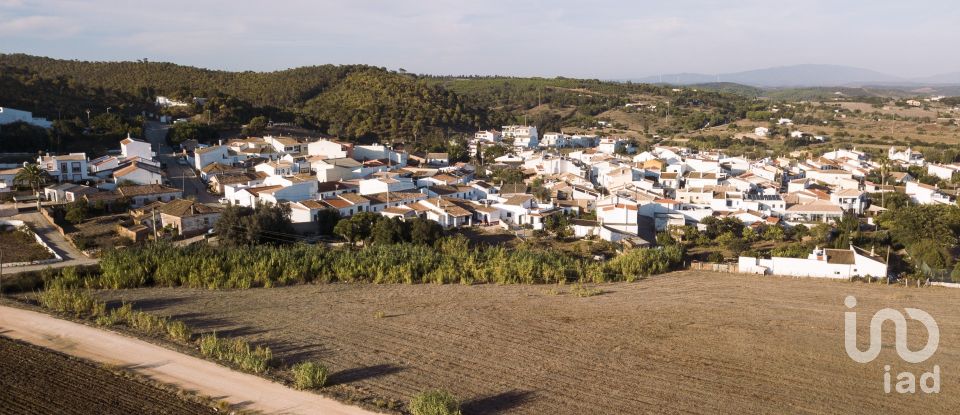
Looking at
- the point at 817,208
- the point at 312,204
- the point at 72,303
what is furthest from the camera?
the point at 817,208

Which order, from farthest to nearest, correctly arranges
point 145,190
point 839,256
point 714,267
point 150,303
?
point 145,190 → point 714,267 → point 839,256 → point 150,303

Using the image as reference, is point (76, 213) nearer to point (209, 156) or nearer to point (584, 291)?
point (209, 156)

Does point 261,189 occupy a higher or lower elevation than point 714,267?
higher

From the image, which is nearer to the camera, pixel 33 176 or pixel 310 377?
pixel 310 377

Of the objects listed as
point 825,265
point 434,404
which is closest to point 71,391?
point 434,404

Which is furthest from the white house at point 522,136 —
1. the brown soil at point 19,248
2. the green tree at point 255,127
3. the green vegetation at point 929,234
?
the brown soil at point 19,248

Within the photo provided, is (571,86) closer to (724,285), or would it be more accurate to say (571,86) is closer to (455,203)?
(455,203)

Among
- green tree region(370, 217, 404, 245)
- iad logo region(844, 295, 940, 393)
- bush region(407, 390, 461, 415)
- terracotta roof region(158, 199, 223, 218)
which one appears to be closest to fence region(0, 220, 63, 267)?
terracotta roof region(158, 199, 223, 218)

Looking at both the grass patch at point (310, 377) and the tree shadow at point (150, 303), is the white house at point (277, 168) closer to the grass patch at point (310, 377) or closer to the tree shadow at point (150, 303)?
the tree shadow at point (150, 303)
